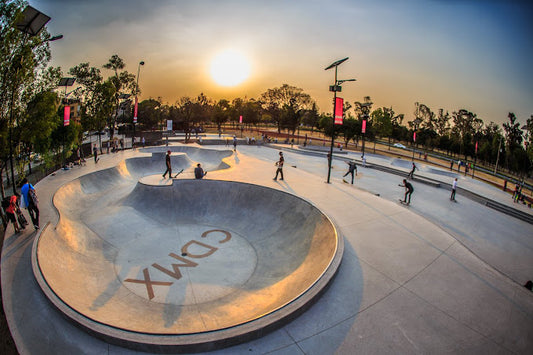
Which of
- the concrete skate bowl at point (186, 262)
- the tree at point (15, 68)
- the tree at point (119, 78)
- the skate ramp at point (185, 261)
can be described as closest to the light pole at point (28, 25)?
the tree at point (15, 68)

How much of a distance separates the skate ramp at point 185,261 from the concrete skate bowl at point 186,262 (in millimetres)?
32

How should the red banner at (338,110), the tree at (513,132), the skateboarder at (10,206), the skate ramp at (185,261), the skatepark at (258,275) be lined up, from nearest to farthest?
the skatepark at (258,275) < the skate ramp at (185,261) < the skateboarder at (10,206) < the red banner at (338,110) < the tree at (513,132)

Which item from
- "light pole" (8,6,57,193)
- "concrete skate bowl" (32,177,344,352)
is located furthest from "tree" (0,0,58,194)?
"concrete skate bowl" (32,177,344,352)

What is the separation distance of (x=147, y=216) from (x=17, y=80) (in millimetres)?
6722

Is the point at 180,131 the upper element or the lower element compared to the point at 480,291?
upper

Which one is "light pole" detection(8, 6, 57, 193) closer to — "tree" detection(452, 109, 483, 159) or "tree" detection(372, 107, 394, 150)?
"tree" detection(372, 107, 394, 150)

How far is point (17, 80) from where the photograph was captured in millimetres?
8117

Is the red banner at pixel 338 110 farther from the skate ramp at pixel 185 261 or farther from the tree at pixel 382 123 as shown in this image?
the tree at pixel 382 123

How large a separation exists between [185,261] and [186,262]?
0.27ft

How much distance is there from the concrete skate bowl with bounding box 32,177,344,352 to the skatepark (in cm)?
5

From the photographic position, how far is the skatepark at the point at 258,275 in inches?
173

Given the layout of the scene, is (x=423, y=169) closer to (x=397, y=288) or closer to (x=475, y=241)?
(x=475, y=241)

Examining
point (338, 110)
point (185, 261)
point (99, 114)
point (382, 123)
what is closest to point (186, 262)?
→ point (185, 261)

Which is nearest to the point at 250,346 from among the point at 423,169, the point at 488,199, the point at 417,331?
the point at 417,331
